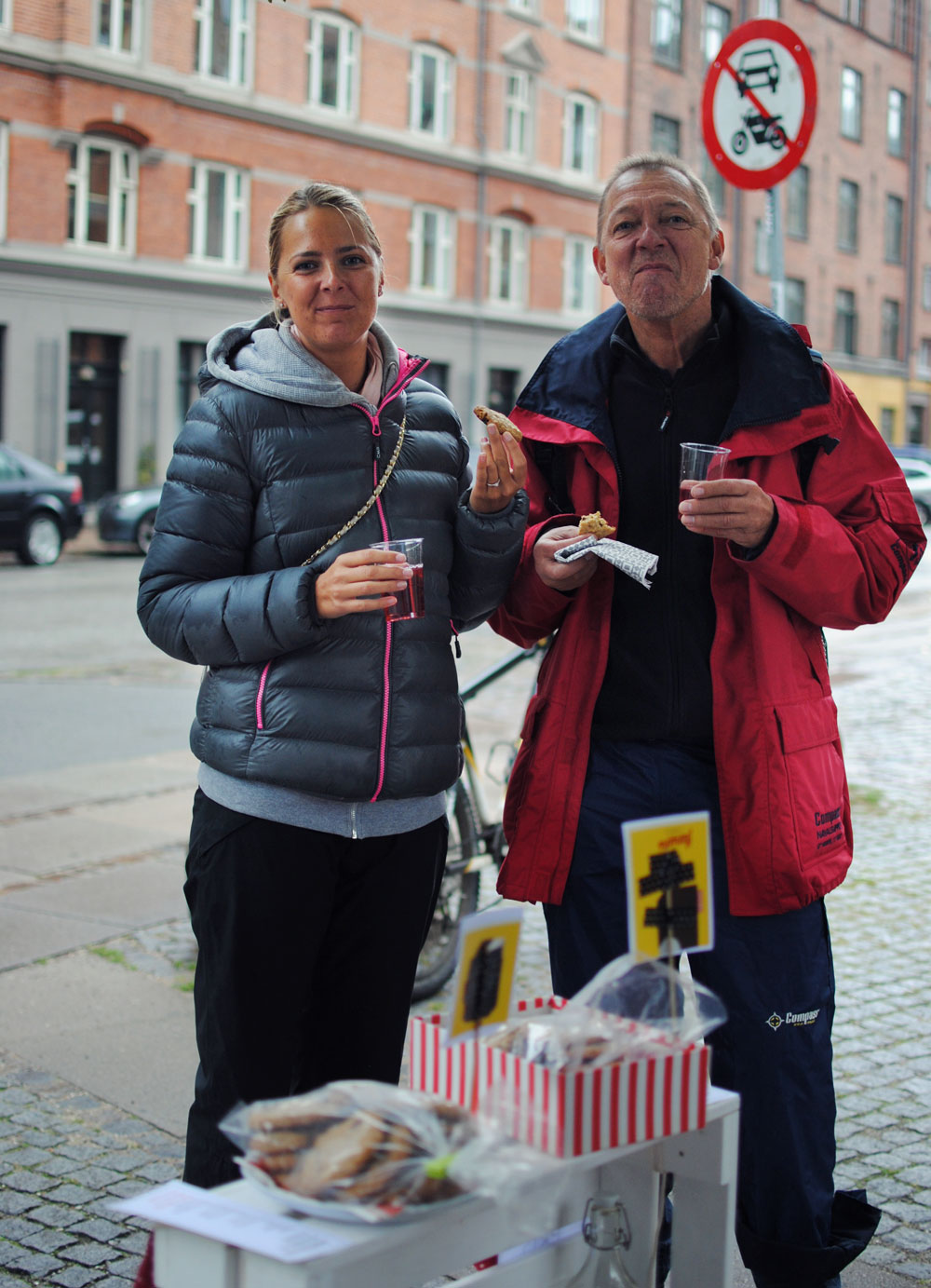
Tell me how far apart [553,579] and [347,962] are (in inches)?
30.2

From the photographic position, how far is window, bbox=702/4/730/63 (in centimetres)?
3684

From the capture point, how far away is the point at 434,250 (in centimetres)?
3094

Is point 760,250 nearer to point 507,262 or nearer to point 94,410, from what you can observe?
point 507,262

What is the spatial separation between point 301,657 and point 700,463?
0.73 m

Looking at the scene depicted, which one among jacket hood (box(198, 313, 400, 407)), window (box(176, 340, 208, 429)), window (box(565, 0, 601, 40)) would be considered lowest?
jacket hood (box(198, 313, 400, 407))

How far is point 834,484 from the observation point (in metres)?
2.62

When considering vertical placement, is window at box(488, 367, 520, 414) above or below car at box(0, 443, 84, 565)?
above

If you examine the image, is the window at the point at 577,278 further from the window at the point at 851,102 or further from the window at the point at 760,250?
the window at the point at 851,102

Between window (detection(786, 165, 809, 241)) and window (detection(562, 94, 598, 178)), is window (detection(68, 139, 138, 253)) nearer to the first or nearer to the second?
window (detection(562, 94, 598, 178))

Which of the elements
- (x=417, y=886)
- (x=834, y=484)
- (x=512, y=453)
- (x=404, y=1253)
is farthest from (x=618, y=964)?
(x=834, y=484)

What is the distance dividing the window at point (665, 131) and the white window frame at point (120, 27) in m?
14.9

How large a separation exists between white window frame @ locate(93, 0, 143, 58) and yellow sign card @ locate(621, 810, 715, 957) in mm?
25719

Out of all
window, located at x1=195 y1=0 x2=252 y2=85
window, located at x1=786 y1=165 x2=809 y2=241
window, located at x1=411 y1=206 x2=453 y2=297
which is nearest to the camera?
window, located at x1=195 y1=0 x2=252 y2=85

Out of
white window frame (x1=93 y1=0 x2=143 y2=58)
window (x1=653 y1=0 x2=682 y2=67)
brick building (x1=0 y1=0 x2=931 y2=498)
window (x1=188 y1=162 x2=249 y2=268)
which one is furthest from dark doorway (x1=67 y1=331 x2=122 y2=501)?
window (x1=653 y1=0 x2=682 y2=67)
